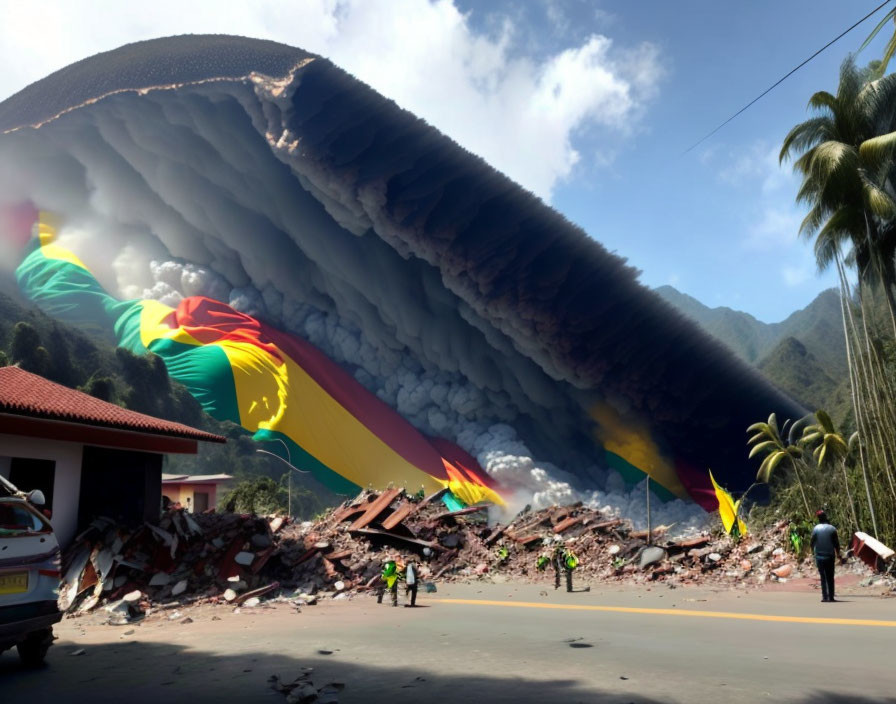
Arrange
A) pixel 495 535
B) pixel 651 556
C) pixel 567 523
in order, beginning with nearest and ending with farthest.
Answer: pixel 651 556, pixel 495 535, pixel 567 523

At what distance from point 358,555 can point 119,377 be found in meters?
36.8

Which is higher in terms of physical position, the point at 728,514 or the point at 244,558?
the point at 728,514

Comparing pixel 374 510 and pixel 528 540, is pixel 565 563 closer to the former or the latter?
pixel 528 540

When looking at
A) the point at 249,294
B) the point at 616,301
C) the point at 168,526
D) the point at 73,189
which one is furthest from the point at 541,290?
the point at 73,189

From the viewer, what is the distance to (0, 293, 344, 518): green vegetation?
3678 centimetres

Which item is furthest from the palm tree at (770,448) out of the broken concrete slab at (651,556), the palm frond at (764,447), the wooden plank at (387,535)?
the wooden plank at (387,535)

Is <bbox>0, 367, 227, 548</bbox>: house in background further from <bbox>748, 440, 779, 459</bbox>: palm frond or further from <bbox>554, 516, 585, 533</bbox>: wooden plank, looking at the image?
<bbox>748, 440, 779, 459</bbox>: palm frond

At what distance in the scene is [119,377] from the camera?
45719 millimetres

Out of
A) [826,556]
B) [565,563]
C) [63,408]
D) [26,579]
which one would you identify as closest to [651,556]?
[565,563]

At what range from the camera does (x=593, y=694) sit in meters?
4.96

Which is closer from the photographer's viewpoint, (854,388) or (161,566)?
(161,566)

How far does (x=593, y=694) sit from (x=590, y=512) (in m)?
14.2

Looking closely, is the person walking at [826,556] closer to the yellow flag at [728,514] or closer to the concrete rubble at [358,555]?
the concrete rubble at [358,555]

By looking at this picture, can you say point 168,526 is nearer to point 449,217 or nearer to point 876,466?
point 876,466
